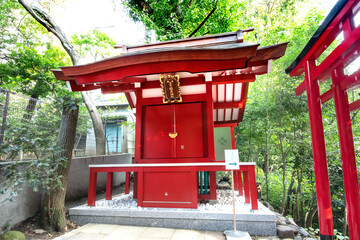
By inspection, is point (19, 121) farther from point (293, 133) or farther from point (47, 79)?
point (293, 133)

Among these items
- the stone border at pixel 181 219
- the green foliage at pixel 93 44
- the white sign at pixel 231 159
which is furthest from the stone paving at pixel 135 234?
the green foliage at pixel 93 44

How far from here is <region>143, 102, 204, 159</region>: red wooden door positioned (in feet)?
15.6

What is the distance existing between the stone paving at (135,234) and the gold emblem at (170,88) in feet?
9.18

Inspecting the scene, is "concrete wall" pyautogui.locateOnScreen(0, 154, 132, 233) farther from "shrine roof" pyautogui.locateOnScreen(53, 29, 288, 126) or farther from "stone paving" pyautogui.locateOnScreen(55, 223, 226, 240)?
"shrine roof" pyautogui.locateOnScreen(53, 29, 288, 126)

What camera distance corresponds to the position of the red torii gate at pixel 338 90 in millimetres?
1951

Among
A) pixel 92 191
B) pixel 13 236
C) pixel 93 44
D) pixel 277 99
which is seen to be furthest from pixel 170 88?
pixel 93 44

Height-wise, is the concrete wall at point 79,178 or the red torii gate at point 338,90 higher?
the red torii gate at point 338,90

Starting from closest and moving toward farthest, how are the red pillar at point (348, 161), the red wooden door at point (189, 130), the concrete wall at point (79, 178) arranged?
the red pillar at point (348, 161), the red wooden door at point (189, 130), the concrete wall at point (79, 178)

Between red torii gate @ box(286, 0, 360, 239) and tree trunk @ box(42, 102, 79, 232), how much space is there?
165 inches

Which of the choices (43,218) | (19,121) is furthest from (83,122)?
(43,218)

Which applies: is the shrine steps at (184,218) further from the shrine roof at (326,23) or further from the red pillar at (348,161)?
the shrine roof at (326,23)

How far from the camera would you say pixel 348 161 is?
2270 millimetres

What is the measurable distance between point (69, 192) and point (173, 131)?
11.1 ft

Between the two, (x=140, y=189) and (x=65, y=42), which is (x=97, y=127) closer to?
(x=65, y=42)
